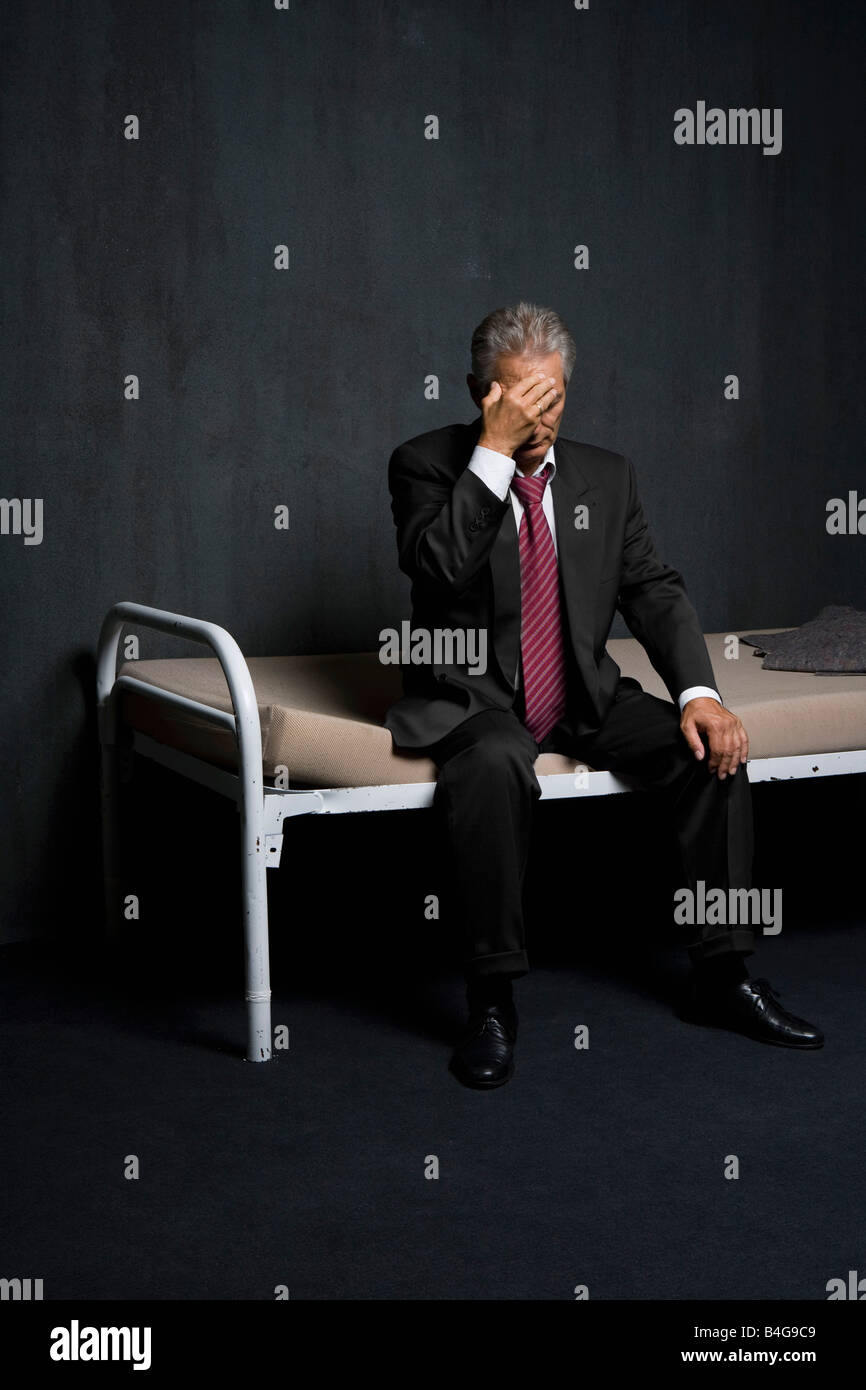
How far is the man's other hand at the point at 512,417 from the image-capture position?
92.5 inches

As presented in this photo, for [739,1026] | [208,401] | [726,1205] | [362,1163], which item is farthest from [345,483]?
[726,1205]

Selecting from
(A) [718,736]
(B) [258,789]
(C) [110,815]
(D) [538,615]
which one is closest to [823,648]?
(A) [718,736]

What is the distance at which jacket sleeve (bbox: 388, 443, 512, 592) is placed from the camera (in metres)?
2.32

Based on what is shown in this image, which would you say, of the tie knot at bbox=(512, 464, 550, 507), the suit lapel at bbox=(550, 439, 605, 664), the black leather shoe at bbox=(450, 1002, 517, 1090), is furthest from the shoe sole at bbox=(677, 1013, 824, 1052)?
the tie knot at bbox=(512, 464, 550, 507)

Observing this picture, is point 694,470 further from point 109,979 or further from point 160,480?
point 109,979

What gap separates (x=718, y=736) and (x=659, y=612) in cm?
32

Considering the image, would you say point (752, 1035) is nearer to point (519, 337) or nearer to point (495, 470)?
point (495, 470)

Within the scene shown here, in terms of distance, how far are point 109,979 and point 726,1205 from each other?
1456mm

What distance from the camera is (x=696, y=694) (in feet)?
8.33

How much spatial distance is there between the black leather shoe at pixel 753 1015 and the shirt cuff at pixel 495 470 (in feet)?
3.23

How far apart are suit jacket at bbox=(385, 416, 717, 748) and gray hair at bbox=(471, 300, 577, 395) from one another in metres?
0.12

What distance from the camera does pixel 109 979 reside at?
2.85 meters

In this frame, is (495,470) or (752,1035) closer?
(495,470)

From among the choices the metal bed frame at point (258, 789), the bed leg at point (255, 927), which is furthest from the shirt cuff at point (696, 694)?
the bed leg at point (255, 927)
